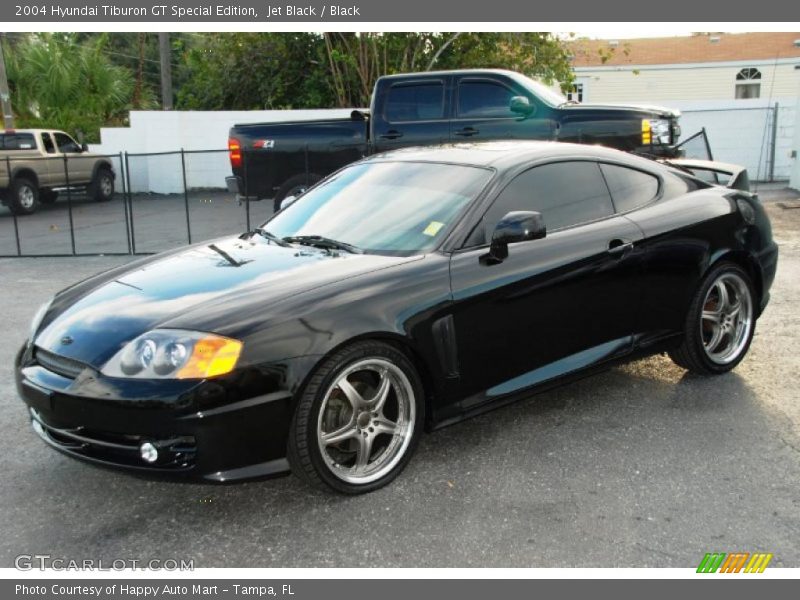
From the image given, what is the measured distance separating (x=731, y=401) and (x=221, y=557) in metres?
3.24

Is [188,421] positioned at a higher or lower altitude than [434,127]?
lower

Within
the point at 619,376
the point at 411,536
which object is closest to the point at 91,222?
the point at 619,376

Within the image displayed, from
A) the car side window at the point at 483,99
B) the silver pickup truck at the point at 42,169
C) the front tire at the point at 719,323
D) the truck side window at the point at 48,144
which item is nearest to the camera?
the front tire at the point at 719,323

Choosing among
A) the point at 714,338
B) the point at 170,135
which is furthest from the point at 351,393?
the point at 170,135

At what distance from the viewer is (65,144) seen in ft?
64.5

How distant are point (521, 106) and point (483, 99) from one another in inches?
28.1

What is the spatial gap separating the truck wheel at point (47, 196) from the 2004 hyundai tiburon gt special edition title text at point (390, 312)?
15.3 meters

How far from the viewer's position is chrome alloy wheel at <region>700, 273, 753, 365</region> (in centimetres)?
531

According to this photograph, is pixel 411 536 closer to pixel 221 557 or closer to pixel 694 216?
pixel 221 557

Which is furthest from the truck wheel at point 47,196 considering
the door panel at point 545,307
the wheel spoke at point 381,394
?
the wheel spoke at point 381,394

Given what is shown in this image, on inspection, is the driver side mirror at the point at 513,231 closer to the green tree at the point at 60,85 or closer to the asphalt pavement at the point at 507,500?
the asphalt pavement at the point at 507,500

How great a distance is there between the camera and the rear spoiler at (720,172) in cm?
600

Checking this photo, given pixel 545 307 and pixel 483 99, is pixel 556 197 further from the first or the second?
pixel 483 99

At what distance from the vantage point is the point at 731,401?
491 cm
